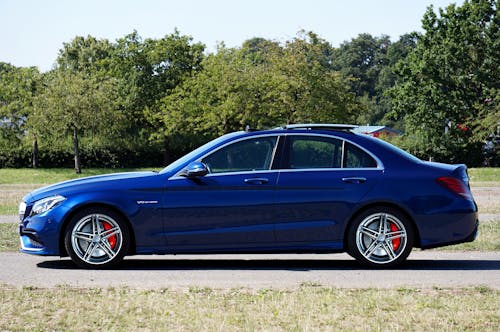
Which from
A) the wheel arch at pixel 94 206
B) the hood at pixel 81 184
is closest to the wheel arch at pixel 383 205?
the hood at pixel 81 184

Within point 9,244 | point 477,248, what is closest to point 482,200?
point 477,248

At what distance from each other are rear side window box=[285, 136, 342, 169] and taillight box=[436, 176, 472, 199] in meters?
1.17

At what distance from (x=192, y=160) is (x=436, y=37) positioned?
50.1 m

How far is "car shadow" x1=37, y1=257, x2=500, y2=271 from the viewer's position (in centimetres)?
1045

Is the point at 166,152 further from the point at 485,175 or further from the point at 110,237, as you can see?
the point at 110,237

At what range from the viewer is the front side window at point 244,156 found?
10.4 m

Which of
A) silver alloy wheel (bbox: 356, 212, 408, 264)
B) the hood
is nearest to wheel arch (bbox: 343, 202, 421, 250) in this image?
silver alloy wheel (bbox: 356, 212, 408, 264)

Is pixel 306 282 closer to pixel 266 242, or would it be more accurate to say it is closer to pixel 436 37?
pixel 266 242

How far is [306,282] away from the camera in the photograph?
916 cm

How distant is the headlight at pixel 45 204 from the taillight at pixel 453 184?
13.9 feet

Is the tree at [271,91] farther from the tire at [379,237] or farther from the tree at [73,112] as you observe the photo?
the tire at [379,237]

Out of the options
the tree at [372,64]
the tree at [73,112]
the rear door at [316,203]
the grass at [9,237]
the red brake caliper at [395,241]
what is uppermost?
the tree at [372,64]

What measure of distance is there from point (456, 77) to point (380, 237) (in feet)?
159

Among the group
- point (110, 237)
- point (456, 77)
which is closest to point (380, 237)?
point (110, 237)
